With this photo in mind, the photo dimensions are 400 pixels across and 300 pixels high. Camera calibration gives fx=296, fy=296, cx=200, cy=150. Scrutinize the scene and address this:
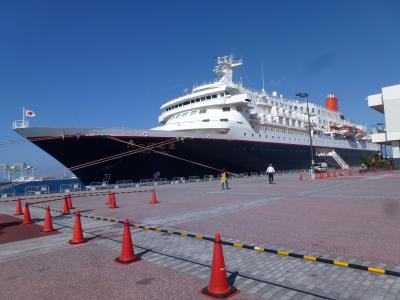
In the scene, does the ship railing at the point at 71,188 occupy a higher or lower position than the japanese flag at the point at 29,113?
lower

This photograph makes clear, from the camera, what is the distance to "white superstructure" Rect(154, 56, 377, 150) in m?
27.5

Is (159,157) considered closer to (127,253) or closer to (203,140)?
(203,140)

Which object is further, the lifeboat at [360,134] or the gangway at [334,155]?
the lifeboat at [360,134]

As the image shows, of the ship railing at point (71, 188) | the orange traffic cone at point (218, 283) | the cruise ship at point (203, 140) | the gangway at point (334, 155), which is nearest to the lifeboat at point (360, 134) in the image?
the gangway at point (334, 155)

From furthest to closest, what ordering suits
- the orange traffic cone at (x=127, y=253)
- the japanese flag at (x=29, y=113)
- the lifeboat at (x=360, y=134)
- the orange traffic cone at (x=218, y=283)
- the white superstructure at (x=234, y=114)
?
the lifeboat at (x=360, y=134) → the white superstructure at (x=234, y=114) → the japanese flag at (x=29, y=113) → the orange traffic cone at (x=127, y=253) → the orange traffic cone at (x=218, y=283)

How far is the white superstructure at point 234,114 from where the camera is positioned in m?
27.5

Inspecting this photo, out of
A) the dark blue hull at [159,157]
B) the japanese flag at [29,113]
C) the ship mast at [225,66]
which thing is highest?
the ship mast at [225,66]

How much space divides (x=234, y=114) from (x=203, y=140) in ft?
22.6

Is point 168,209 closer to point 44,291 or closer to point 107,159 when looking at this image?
point 44,291

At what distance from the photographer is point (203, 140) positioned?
2380 cm

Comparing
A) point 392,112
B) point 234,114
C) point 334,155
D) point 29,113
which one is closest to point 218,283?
point 29,113

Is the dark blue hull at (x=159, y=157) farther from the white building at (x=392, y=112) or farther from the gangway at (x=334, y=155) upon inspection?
the gangway at (x=334, y=155)

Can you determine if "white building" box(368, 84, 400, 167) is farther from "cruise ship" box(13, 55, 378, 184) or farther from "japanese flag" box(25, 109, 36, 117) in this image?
"japanese flag" box(25, 109, 36, 117)

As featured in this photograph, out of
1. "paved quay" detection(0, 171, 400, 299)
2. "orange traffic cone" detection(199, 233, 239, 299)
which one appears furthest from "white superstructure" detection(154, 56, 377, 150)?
"orange traffic cone" detection(199, 233, 239, 299)
